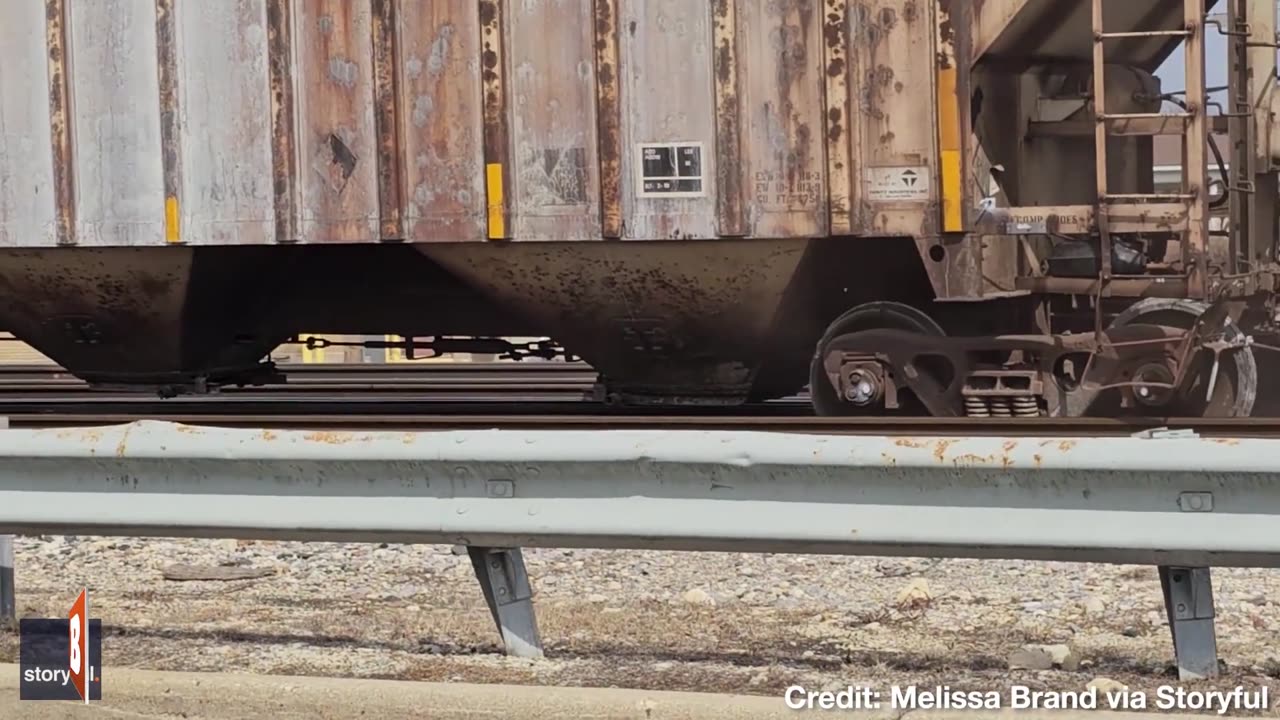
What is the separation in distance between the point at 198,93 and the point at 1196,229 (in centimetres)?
574

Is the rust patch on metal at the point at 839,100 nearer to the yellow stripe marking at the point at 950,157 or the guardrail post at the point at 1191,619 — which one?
the yellow stripe marking at the point at 950,157

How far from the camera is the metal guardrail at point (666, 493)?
3887mm

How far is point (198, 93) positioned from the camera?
29.9 ft

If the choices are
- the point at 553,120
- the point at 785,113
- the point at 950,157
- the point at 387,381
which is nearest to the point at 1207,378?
the point at 950,157

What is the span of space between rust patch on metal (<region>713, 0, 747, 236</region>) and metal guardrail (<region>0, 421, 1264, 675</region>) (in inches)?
164

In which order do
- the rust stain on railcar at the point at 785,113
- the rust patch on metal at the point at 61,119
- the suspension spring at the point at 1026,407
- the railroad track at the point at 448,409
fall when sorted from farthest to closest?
1. the rust patch on metal at the point at 61,119
2. the rust stain on railcar at the point at 785,113
3. the suspension spring at the point at 1026,407
4. the railroad track at the point at 448,409

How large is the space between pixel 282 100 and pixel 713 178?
8.65ft

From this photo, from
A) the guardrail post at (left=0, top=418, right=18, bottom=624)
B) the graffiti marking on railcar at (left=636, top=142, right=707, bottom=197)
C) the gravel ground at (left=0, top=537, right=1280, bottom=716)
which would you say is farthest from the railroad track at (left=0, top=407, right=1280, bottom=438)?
the guardrail post at (left=0, top=418, right=18, bottom=624)

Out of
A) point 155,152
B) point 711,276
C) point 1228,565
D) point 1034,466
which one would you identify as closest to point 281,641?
point 1034,466

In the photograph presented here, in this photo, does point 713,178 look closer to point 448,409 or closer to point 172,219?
point 172,219

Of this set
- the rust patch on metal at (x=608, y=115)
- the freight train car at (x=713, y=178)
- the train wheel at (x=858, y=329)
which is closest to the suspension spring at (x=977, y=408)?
the freight train car at (x=713, y=178)

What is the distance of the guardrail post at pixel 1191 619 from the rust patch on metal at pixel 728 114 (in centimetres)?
457

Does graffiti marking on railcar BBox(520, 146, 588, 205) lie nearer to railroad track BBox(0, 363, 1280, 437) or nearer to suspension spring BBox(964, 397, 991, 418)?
railroad track BBox(0, 363, 1280, 437)

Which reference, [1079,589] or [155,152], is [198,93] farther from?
[1079,589]
